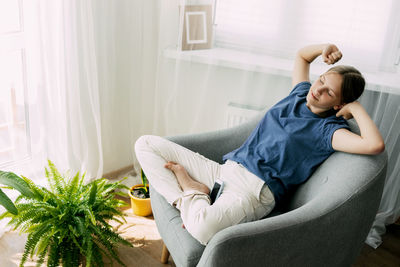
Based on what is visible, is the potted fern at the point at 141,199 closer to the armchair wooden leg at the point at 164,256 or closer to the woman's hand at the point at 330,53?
the armchair wooden leg at the point at 164,256

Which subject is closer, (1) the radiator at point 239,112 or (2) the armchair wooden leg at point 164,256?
(2) the armchair wooden leg at point 164,256

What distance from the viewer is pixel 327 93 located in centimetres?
155

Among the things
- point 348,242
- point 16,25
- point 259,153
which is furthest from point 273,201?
point 16,25

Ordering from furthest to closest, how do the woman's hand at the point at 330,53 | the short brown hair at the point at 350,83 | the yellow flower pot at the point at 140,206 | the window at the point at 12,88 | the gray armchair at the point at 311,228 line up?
the yellow flower pot at the point at 140,206
the window at the point at 12,88
the woman's hand at the point at 330,53
the short brown hair at the point at 350,83
the gray armchair at the point at 311,228

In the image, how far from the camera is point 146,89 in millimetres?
2486

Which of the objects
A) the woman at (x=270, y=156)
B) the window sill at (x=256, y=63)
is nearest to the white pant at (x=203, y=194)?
the woman at (x=270, y=156)

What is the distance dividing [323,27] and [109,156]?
4.91 ft

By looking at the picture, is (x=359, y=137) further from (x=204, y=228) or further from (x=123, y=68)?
(x=123, y=68)

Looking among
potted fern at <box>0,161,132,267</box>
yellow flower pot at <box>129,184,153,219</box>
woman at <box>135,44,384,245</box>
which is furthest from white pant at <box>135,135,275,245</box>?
yellow flower pot at <box>129,184,153,219</box>

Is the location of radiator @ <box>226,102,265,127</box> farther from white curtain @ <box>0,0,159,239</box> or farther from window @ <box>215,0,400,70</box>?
white curtain @ <box>0,0,159,239</box>

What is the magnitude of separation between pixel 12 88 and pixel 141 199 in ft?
2.83

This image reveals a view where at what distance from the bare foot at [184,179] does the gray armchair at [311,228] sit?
0.36ft

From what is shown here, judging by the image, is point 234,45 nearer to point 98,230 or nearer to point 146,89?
point 146,89

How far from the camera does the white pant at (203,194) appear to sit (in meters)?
1.41
